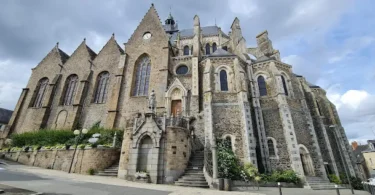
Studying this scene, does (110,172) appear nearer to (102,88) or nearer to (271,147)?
(271,147)

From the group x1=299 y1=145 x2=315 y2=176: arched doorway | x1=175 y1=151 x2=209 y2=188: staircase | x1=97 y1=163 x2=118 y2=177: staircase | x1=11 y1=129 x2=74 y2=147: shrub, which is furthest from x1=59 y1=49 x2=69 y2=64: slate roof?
x1=299 y1=145 x2=315 y2=176: arched doorway

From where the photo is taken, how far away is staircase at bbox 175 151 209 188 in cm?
1068

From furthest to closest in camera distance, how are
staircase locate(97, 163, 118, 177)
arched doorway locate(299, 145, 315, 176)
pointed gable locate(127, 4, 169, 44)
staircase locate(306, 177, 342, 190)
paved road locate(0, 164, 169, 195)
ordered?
pointed gable locate(127, 4, 169, 44)
arched doorway locate(299, 145, 315, 176)
staircase locate(306, 177, 342, 190)
staircase locate(97, 163, 118, 177)
paved road locate(0, 164, 169, 195)

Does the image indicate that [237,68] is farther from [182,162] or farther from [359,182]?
[359,182]

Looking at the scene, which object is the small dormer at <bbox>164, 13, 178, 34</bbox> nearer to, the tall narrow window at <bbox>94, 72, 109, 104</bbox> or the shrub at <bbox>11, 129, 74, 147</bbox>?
the tall narrow window at <bbox>94, 72, 109, 104</bbox>

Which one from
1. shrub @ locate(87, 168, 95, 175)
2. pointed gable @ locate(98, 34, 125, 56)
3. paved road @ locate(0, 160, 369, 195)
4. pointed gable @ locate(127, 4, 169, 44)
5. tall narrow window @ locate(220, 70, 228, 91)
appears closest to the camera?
paved road @ locate(0, 160, 369, 195)

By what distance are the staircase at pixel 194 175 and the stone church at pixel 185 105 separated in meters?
0.32

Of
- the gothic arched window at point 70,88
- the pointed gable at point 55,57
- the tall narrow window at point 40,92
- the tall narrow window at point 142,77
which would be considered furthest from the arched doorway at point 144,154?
the pointed gable at point 55,57

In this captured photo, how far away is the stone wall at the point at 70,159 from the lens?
1391 centimetres

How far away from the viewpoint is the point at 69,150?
1522 centimetres

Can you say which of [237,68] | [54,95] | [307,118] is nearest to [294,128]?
[307,118]

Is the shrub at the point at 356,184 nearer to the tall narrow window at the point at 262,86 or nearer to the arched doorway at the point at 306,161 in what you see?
the arched doorway at the point at 306,161

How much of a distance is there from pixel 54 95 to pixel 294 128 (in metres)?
28.6

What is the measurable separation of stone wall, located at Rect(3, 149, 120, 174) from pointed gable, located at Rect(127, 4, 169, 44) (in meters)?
15.6
